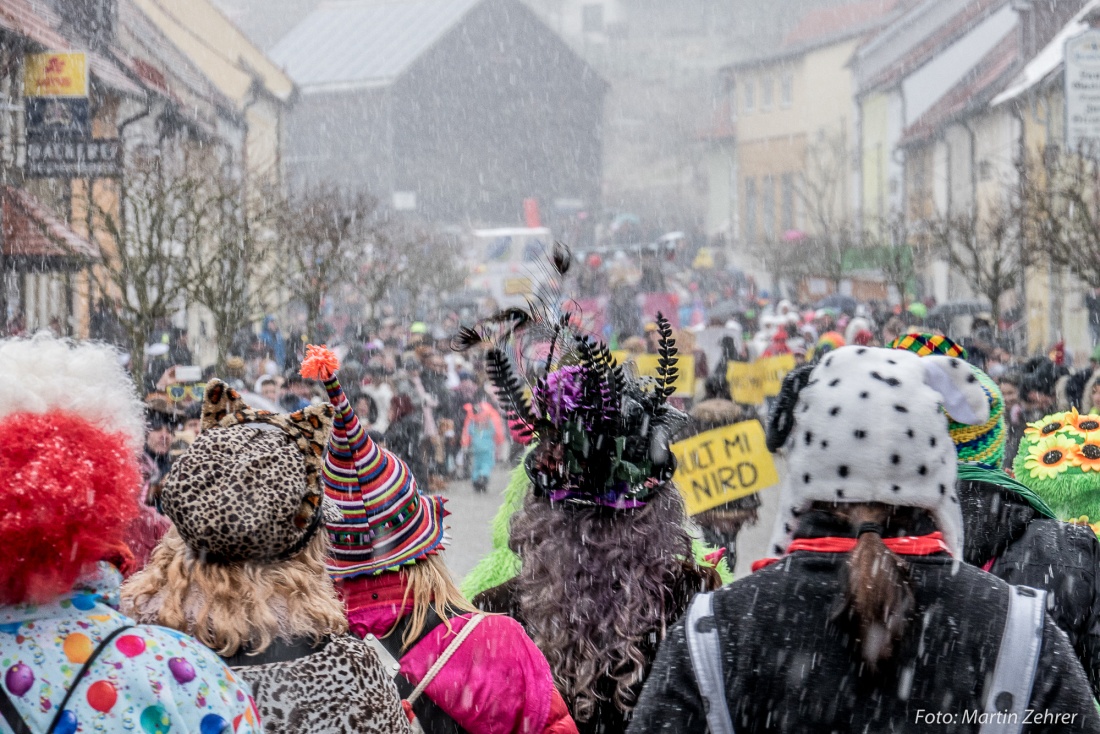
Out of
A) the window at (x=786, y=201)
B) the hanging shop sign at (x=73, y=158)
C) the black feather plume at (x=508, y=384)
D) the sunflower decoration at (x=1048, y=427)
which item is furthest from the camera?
the window at (x=786, y=201)

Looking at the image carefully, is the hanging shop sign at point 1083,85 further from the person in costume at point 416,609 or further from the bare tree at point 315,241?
the person in costume at point 416,609

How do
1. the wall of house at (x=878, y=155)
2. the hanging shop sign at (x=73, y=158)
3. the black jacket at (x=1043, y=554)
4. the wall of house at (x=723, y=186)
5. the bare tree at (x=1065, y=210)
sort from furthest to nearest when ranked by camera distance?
the wall of house at (x=723, y=186)
the wall of house at (x=878, y=155)
the bare tree at (x=1065, y=210)
the hanging shop sign at (x=73, y=158)
the black jacket at (x=1043, y=554)

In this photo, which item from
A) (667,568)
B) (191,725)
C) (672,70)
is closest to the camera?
(191,725)

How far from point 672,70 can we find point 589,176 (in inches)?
2190

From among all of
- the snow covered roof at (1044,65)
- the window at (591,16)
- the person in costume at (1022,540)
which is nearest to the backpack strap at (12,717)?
the person in costume at (1022,540)

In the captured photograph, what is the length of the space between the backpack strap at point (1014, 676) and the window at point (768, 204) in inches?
2923

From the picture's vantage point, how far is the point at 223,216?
18.8 meters

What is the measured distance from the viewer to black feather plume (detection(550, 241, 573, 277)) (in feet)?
10.5

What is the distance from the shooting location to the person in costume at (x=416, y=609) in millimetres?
2777

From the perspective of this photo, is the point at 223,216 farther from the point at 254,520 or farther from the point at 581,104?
the point at 581,104

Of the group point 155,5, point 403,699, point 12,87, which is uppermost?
point 155,5

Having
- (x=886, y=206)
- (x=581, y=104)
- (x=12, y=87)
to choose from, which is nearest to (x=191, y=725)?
(x=12, y=87)

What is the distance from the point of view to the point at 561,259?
3215 millimetres

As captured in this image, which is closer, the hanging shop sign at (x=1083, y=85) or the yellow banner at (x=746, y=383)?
the yellow banner at (x=746, y=383)
